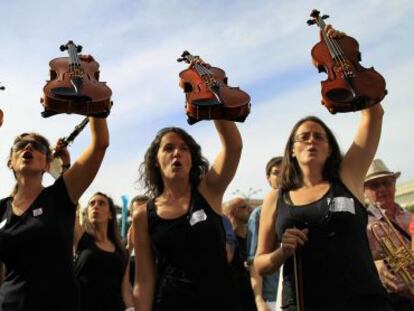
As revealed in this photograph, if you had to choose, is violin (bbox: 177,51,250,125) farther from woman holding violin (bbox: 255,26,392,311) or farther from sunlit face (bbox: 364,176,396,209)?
sunlit face (bbox: 364,176,396,209)

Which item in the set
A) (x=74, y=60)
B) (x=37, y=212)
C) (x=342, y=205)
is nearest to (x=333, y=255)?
(x=342, y=205)

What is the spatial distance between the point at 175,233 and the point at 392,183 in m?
2.54

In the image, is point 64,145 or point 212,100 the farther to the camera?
point 64,145

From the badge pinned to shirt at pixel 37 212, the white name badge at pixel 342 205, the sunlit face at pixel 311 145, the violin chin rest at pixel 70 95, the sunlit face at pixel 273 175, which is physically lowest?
the white name badge at pixel 342 205

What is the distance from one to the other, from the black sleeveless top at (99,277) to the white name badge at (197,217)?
2.57m

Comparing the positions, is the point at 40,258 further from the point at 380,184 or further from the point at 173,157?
the point at 380,184

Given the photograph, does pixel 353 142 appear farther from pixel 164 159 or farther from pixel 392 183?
pixel 392 183

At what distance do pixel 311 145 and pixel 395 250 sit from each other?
1.39 metres

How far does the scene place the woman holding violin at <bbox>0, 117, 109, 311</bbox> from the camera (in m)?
3.73

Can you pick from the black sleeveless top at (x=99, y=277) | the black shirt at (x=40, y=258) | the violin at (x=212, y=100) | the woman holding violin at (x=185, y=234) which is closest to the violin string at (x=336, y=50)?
the violin at (x=212, y=100)

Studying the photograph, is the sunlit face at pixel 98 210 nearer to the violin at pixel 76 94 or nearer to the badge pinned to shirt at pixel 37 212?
the badge pinned to shirt at pixel 37 212

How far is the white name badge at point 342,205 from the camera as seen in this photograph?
3344 mm

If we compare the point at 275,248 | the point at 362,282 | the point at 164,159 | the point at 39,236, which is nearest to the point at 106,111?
the point at 164,159

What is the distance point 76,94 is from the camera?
3535 millimetres
